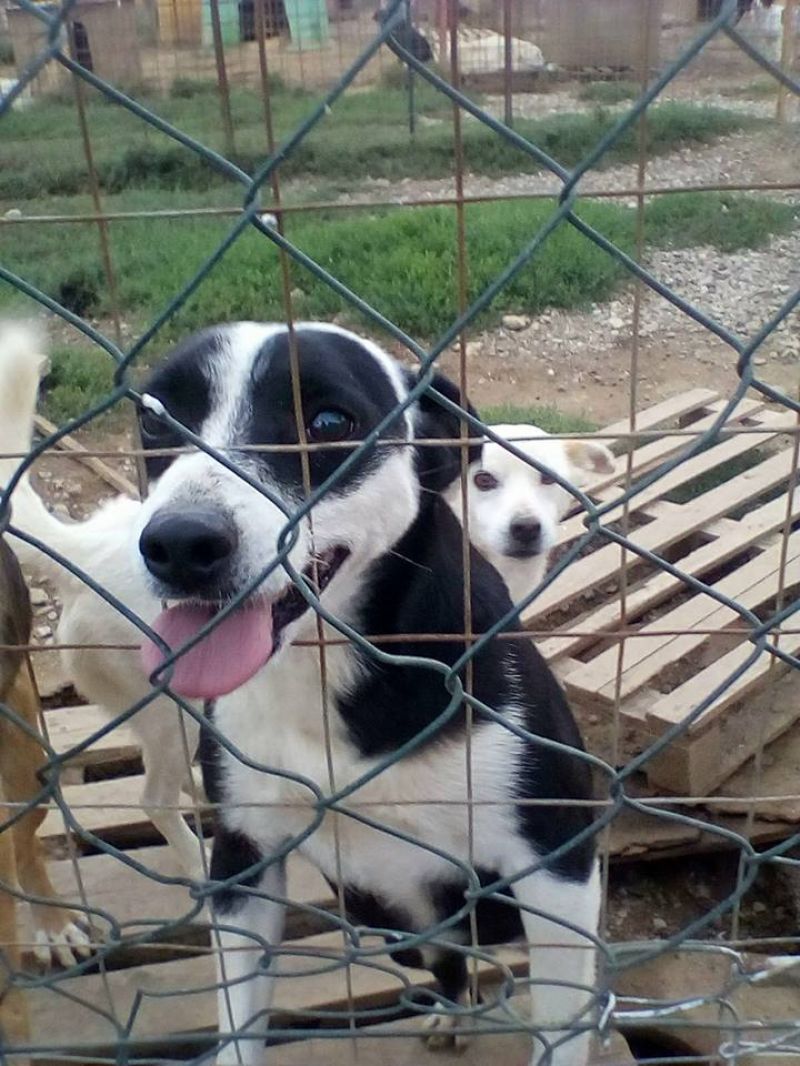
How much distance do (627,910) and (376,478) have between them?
4.92 feet

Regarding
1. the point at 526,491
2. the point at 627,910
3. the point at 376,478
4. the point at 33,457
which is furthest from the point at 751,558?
the point at 33,457

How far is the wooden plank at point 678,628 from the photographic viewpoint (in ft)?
9.53

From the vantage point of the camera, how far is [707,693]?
9.22 ft

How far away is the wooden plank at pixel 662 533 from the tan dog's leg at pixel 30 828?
1.51 meters

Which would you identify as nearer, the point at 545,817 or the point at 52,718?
the point at 545,817

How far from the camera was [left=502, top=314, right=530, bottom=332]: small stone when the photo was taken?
6258mm

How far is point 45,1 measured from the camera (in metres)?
1.14

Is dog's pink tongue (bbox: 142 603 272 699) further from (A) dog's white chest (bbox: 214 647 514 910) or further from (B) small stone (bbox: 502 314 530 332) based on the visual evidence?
(B) small stone (bbox: 502 314 530 332)

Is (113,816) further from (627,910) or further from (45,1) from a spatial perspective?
(45,1)

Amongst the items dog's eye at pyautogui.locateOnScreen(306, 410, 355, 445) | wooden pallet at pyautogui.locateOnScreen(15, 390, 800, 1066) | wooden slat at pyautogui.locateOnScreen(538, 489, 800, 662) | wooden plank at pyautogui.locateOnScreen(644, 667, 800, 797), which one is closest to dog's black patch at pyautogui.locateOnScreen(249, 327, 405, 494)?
dog's eye at pyautogui.locateOnScreen(306, 410, 355, 445)

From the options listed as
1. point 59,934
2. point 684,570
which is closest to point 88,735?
point 59,934

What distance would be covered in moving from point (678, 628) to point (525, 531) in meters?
0.73

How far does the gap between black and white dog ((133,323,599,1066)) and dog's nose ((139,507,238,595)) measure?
178 millimetres

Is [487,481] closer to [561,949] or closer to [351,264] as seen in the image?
[561,949]
